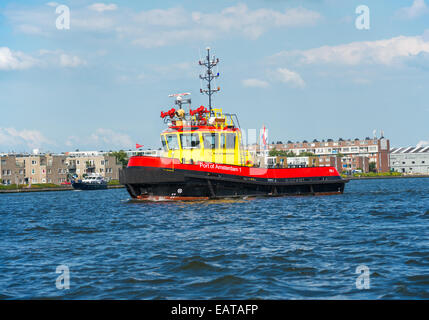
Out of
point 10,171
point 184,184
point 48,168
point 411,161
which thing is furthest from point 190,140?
point 411,161

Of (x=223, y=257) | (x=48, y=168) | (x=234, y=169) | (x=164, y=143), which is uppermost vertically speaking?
(x=164, y=143)

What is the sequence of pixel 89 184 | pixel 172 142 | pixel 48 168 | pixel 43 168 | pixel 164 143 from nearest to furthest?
pixel 172 142 → pixel 164 143 → pixel 89 184 → pixel 43 168 → pixel 48 168

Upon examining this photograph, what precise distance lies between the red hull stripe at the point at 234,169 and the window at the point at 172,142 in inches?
92.1

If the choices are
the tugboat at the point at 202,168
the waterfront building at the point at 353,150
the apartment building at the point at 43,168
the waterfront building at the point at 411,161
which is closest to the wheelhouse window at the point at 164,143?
the tugboat at the point at 202,168

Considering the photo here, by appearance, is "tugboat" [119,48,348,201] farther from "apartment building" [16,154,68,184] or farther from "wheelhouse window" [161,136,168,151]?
"apartment building" [16,154,68,184]

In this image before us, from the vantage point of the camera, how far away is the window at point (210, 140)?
1287 inches

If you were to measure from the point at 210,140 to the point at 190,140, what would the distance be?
134cm

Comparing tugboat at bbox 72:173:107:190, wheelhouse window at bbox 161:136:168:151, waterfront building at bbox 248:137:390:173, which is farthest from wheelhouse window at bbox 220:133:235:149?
waterfront building at bbox 248:137:390:173

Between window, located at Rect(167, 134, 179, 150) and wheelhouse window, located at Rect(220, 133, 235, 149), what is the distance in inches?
119

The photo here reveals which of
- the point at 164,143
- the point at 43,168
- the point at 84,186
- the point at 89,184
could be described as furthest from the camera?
the point at 43,168

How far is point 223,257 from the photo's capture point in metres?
12.3

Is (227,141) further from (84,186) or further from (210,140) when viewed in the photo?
(84,186)

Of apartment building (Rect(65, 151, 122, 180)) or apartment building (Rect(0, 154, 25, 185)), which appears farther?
apartment building (Rect(65, 151, 122, 180))

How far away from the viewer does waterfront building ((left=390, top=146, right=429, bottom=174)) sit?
163 meters
